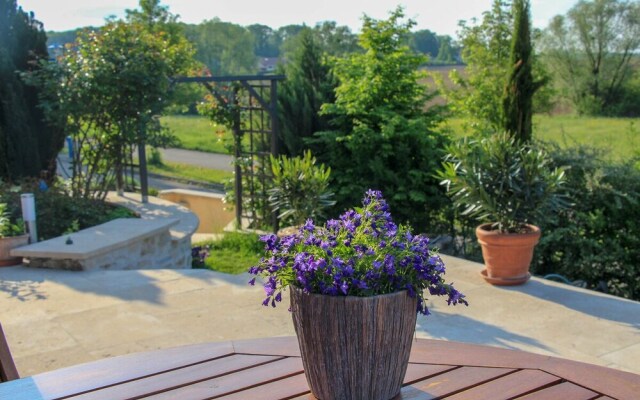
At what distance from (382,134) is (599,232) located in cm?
278

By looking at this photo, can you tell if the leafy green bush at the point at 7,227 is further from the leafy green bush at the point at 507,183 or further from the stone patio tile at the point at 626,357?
the stone patio tile at the point at 626,357

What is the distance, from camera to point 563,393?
181 centimetres

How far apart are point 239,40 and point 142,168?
24.5m

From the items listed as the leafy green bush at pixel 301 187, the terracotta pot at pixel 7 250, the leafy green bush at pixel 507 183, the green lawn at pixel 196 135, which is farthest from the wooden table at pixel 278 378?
the green lawn at pixel 196 135

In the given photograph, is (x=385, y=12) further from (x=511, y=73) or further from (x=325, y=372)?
(x=325, y=372)

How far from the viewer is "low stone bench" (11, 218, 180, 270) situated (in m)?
5.64

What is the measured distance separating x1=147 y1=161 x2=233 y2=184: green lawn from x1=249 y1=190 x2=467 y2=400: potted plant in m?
14.3

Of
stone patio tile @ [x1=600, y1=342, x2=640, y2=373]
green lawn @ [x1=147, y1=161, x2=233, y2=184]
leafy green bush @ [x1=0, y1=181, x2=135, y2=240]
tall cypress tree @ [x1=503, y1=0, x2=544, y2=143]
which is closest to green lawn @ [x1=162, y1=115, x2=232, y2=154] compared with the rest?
green lawn @ [x1=147, y1=161, x2=233, y2=184]

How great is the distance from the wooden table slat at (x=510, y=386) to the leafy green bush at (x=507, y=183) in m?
3.35

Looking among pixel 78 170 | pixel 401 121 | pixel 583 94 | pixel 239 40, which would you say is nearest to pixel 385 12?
pixel 401 121

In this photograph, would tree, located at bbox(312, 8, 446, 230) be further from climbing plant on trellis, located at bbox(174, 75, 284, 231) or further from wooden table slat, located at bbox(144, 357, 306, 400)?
wooden table slat, located at bbox(144, 357, 306, 400)

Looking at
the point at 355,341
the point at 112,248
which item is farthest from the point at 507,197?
the point at 355,341

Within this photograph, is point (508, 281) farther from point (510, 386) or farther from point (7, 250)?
point (7, 250)

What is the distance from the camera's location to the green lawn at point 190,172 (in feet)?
54.3
